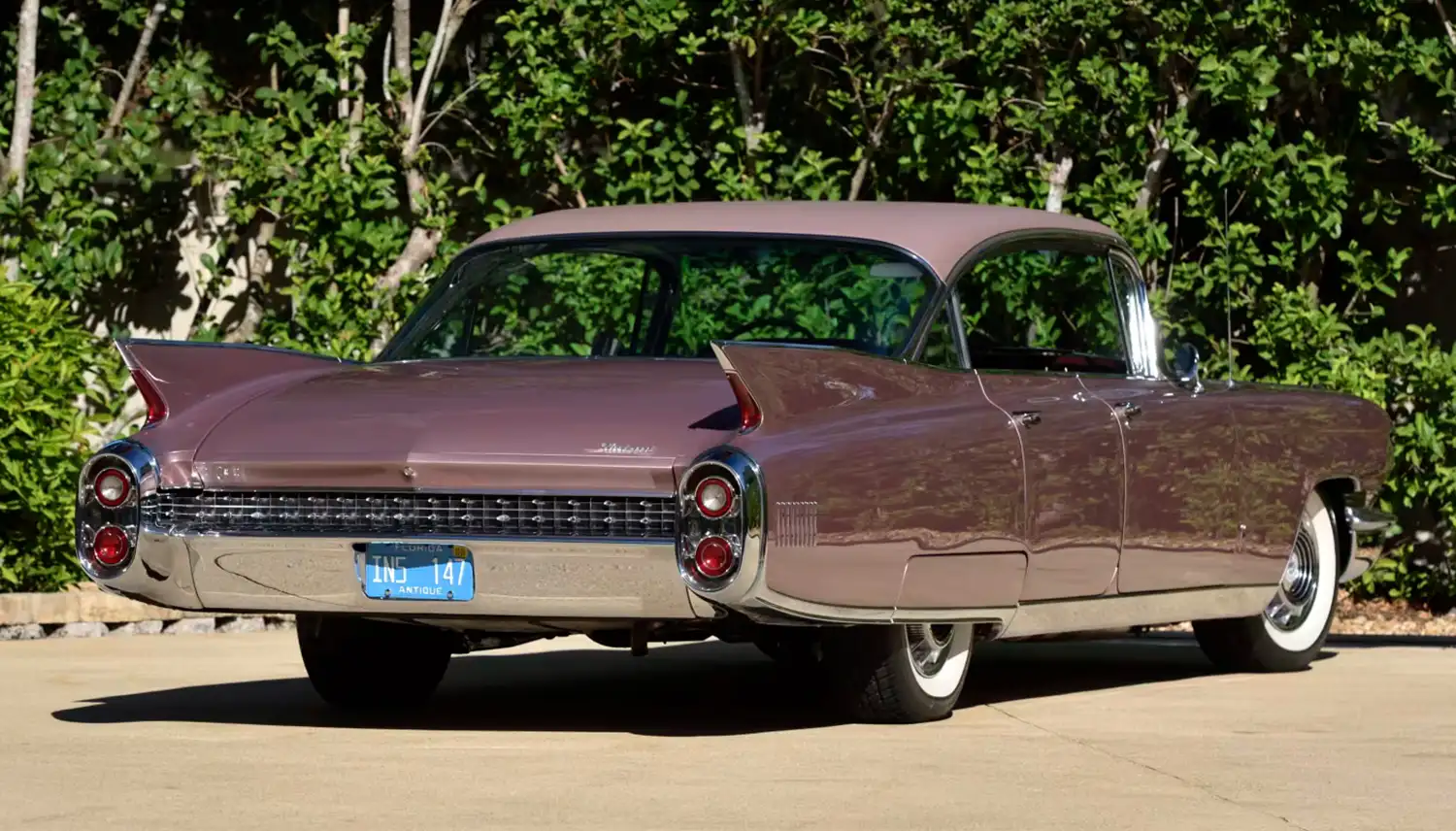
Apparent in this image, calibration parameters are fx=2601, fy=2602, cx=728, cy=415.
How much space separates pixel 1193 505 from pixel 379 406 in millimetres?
2848

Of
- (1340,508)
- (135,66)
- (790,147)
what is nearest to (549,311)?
(1340,508)

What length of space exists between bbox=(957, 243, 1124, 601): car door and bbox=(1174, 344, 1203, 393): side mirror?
22cm

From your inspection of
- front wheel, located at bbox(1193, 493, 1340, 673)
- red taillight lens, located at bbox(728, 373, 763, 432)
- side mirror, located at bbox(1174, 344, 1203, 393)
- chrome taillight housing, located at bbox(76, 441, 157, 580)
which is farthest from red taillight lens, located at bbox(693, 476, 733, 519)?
front wheel, located at bbox(1193, 493, 1340, 673)

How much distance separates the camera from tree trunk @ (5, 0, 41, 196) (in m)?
13.2

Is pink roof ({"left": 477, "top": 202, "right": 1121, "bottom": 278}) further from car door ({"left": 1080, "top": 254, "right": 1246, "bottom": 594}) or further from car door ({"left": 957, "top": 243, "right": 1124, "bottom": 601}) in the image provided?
car door ({"left": 1080, "top": 254, "right": 1246, "bottom": 594})

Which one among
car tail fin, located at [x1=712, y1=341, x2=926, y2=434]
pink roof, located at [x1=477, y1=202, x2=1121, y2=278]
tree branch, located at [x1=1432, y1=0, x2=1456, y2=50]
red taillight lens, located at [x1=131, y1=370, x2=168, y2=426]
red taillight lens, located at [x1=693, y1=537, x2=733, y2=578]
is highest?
tree branch, located at [x1=1432, y1=0, x2=1456, y2=50]

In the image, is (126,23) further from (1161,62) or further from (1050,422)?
(1050,422)

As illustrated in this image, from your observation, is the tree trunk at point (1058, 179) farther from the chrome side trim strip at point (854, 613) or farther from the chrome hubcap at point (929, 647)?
the chrome side trim strip at point (854, 613)

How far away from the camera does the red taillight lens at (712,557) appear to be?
6496 millimetres

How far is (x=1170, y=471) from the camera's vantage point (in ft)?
27.4

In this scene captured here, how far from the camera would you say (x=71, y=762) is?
6.50 meters

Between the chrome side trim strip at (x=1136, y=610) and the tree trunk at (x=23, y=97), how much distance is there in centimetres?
704

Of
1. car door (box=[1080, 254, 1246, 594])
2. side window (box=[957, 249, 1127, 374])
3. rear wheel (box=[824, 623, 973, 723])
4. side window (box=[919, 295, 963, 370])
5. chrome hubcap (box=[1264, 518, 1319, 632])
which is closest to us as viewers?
rear wheel (box=[824, 623, 973, 723])

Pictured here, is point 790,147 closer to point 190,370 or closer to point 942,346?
point 942,346
